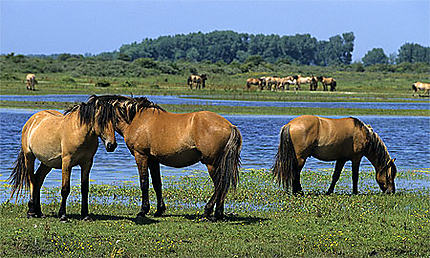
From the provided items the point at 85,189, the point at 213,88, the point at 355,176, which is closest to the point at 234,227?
the point at 85,189

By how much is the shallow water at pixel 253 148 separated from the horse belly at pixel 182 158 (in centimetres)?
457

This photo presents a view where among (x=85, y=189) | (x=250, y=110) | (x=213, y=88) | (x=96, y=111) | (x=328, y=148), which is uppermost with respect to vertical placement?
(x=96, y=111)

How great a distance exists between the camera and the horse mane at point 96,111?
33.6 feet

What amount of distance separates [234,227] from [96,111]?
121 inches

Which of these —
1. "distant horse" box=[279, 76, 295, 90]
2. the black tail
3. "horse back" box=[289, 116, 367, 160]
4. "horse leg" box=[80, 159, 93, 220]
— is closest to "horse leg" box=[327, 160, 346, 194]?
"horse back" box=[289, 116, 367, 160]

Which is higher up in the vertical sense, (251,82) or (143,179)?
(143,179)

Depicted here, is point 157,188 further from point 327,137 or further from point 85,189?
point 327,137

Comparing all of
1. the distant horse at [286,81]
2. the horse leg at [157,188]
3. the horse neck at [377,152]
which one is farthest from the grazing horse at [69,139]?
the distant horse at [286,81]

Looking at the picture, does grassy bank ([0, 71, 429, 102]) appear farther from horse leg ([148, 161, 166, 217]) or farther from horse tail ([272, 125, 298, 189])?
horse leg ([148, 161, 166, 217])

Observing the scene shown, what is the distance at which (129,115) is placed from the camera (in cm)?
1082

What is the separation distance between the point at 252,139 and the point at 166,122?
14456 mm

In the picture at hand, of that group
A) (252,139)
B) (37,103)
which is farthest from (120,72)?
(252,139)

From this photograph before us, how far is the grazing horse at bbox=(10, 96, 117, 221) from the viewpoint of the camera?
402 inches

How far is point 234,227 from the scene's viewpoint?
32.6 feet
